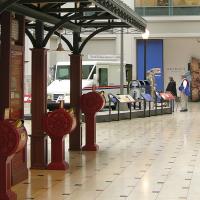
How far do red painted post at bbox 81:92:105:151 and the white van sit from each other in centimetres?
1086

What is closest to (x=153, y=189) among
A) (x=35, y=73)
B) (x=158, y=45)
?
(x=35, y=73)

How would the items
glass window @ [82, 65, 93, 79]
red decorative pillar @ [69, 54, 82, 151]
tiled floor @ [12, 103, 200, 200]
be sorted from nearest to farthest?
1. tiled floor @ [12, 103, 200, 200]
2. red decorative pillar @ [69, 54, 82, 151]
3. glass window @ [82, 65, 93, 79]

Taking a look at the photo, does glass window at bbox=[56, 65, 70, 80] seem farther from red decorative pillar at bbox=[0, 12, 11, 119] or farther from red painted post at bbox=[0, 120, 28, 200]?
red painted post at bbox=[0, 120, 28, 200]

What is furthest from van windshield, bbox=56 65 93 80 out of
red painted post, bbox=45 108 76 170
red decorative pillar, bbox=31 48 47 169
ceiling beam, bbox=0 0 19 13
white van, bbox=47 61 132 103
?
ceiling beam, bbox=0 0 19 13

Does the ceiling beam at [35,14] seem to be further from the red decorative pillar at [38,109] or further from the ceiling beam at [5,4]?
the ceiling beam at [5,4]

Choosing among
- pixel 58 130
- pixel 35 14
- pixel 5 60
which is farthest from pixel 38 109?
pixel 5 60

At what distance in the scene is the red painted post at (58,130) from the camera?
1016 cm

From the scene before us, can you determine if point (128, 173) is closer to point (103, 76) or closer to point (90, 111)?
point (90, 111)

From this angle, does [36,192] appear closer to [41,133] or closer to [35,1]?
[41,133]

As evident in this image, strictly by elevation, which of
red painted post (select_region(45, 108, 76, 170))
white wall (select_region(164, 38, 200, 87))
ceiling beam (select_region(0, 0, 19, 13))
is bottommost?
red painted post (select_region(45, 108, 76, 170))

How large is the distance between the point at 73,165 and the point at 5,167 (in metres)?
3.66

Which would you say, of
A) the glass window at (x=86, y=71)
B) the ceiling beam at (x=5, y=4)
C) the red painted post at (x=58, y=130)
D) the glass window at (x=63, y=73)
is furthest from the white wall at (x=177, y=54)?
the ceiling beam at (x=5, y=4)

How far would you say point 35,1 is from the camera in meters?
9.05

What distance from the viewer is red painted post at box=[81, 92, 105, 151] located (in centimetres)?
1283
